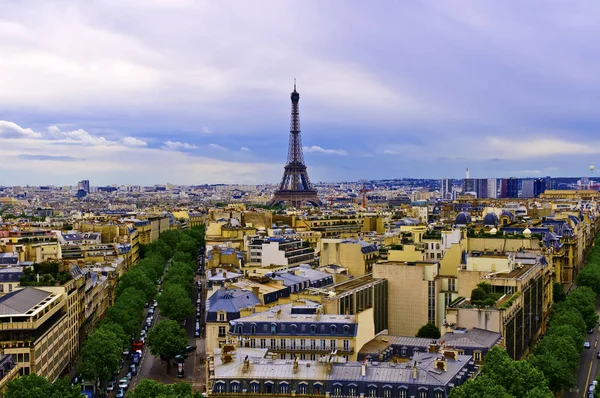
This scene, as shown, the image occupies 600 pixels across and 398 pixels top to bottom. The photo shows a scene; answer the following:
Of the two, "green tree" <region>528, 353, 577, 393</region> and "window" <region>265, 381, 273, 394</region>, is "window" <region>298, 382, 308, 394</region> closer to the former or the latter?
"window" <region>265, 381, 273, 394</region>

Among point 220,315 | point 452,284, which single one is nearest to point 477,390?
point 220,315

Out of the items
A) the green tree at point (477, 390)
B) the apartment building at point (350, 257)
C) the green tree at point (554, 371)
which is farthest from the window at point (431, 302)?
the green tree at point (477, 390)

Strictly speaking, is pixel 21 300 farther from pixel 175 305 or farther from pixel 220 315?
pixel 175 305

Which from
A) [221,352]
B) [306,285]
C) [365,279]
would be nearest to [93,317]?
[306,285]

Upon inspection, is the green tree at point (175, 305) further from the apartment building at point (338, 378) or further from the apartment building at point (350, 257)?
the apartment building at point (338, 378)

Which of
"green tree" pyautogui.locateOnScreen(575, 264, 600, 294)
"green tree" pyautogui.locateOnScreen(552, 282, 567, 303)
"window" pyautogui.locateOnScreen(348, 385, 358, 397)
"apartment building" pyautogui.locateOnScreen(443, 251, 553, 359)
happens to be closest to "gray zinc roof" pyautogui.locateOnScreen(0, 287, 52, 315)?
"window" pyautogui.locateOnScreen(348, 385, 358, 397)

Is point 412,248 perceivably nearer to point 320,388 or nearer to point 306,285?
point 306,285

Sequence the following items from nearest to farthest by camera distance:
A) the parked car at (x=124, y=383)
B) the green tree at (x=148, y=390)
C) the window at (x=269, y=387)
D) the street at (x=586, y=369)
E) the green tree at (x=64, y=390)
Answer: the window at (x=269, y=387) < the green tree at (x=148, y=390) < the green tree at (x=64, y=390) < the street at (x=586, y=369) < the parked car at (x=124, y=383)
